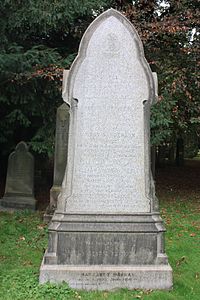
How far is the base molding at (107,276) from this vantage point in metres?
4.73

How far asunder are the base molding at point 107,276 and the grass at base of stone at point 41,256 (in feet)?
0.27

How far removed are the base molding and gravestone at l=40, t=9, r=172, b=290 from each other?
11 millimetres

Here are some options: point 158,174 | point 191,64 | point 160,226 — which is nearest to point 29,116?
point 191,64

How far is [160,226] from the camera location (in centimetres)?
Result: 489

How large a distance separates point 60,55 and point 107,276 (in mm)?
7198

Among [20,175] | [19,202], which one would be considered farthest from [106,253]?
[20,175]

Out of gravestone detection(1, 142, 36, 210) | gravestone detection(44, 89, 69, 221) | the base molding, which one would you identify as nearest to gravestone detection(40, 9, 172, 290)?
the base molding

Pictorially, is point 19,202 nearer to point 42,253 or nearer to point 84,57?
point 42,253

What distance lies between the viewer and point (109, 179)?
16.4ft

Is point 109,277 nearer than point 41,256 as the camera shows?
Yes

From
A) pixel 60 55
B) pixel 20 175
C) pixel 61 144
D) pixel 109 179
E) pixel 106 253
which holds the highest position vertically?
pixel 60 55

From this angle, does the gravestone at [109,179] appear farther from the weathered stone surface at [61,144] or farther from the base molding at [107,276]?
the weathered stone surface at [61,144]

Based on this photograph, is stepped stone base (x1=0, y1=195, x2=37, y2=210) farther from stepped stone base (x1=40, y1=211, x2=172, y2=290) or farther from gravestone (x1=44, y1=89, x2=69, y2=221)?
stepped stone base (x1=40, y1=211, x2=172, y2=290)

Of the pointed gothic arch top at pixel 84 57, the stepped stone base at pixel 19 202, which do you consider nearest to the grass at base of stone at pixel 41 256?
the stepped stone base at pixel 19 202
